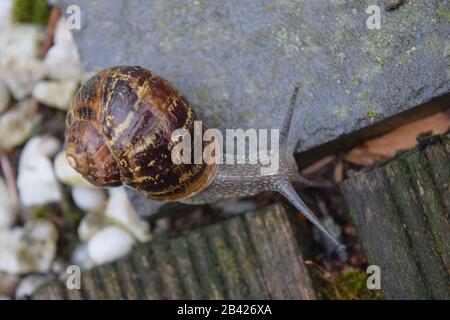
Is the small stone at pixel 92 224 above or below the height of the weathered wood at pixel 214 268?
above

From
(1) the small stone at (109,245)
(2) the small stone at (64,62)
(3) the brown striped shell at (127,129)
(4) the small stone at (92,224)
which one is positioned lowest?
(1) the small stone at (109,245)

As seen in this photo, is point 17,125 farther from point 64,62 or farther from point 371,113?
point 371,113

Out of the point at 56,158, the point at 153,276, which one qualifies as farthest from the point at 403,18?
the point at 56,158

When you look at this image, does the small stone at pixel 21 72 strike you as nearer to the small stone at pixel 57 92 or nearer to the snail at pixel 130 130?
the small stone at pixel 57 92

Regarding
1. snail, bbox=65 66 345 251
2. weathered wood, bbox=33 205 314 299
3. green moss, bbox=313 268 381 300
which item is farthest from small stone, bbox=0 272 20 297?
green moss, bbox=313 268 381 300

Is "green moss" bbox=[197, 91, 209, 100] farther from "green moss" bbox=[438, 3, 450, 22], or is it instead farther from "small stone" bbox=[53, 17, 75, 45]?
"green moss" bbox=[438, 3, 450, 22]

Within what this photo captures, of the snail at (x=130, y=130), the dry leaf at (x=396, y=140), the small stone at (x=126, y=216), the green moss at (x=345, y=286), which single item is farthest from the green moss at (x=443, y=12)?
the small stone at (x=126, y=216)
